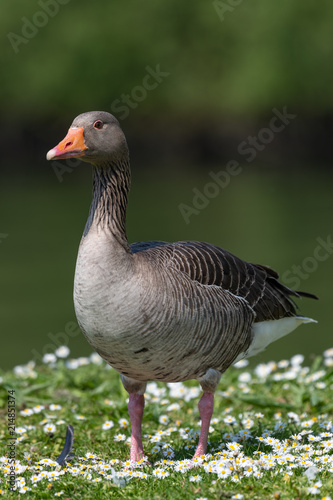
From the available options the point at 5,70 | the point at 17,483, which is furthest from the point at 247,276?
the point at 5,70

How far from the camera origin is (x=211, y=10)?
2031 inches

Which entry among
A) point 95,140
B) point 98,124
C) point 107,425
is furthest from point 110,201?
point 107,425

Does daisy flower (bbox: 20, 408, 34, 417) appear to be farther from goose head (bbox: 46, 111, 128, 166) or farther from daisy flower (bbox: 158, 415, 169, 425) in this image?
goose head (bbox: 46, 111, 128, 166)

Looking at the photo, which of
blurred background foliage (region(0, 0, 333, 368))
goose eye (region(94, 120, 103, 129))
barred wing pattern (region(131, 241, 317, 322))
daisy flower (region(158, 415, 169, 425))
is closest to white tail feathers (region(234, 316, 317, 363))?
barred wing pattern (region(131, 241, 317, 322))

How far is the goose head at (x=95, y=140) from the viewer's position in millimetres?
5301

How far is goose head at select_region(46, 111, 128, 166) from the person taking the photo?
5.30 meters

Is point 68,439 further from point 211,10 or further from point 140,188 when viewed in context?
point 211,10

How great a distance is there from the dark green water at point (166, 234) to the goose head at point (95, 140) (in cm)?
714

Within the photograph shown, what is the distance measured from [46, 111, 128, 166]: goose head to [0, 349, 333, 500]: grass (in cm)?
234

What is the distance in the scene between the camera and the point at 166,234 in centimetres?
2116

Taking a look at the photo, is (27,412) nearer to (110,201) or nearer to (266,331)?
(266,331)

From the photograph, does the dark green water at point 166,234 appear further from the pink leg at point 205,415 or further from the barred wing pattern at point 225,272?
the pink leg at point 205,415

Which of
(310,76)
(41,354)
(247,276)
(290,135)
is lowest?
(41,354)

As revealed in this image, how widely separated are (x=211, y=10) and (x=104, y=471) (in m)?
50.1
